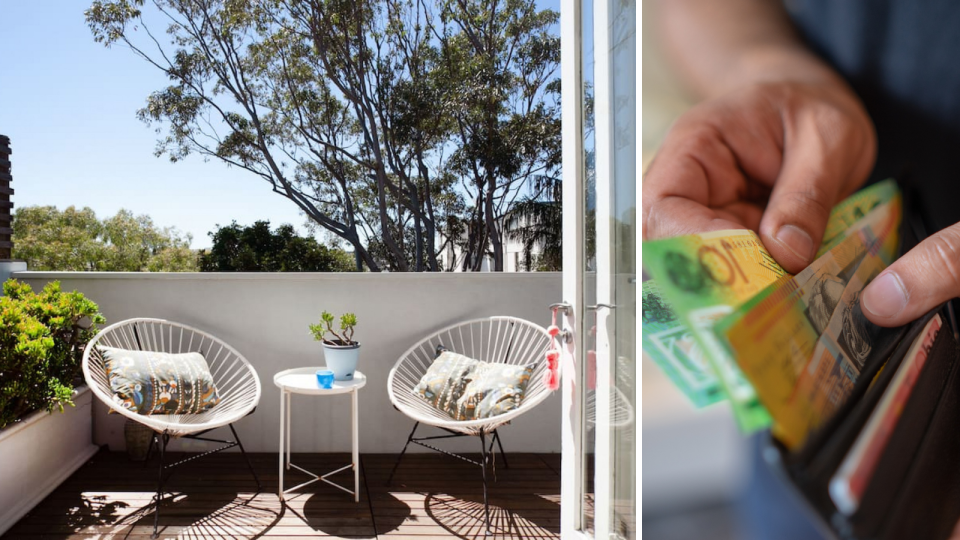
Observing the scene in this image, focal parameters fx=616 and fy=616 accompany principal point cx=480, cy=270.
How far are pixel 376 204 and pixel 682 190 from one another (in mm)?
4001

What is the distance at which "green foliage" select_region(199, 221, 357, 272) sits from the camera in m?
4.36


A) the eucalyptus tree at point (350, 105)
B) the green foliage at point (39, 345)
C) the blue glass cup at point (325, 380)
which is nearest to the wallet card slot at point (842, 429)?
the blue glass cup at point (325, 380)

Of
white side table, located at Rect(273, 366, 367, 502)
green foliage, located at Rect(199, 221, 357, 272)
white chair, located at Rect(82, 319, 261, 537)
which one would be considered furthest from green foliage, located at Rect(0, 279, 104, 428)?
green foliage, located at Rect(199, 221, 357, 272)

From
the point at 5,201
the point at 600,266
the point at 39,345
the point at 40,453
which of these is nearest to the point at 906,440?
the point at 600,266

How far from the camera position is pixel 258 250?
439 centimetres

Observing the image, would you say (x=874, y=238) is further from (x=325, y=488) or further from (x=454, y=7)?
(x=454, y=7)

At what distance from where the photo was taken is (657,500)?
0.72 meters

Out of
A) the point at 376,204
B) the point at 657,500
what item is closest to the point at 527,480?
the point at 376,204

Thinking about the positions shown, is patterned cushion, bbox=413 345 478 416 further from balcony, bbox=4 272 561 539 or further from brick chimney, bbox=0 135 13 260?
brick chimney, bbox=0 135 13 260

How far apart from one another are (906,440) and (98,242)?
5.02 meters

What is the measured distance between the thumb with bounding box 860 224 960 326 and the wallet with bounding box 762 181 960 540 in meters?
0.01

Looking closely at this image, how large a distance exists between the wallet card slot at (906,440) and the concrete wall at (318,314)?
2.98 metres

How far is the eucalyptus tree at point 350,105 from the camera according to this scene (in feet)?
14.6

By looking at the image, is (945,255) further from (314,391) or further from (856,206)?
(314,391)
